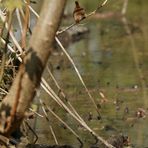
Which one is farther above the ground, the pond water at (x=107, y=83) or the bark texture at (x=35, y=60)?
the bark texture at (x=35, y=60)

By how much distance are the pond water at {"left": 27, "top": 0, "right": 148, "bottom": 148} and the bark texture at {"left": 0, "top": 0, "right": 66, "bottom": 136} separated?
6.63 ft

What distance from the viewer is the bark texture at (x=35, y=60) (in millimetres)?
3326

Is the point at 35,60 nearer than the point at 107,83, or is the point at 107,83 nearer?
the point at 35,60

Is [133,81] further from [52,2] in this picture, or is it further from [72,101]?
[52,2]

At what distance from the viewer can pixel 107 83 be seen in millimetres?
9039

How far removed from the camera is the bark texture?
3326 millimetres

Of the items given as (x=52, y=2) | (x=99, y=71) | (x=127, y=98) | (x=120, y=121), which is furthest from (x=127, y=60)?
(x=52, y=2)

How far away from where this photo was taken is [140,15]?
2212cm

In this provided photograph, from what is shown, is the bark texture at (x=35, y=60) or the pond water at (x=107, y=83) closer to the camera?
the bark texture at (x=35, y=60)

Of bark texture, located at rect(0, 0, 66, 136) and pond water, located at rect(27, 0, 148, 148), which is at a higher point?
bark texture, located at rect(0, 0, 66, 136)

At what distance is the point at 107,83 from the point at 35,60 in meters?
5.70

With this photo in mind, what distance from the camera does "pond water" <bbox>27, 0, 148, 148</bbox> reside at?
6.11m

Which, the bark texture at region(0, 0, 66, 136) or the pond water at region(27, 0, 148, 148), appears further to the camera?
the pond water at region(27, 0, 148, 148)

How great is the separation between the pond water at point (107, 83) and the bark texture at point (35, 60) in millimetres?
2021
